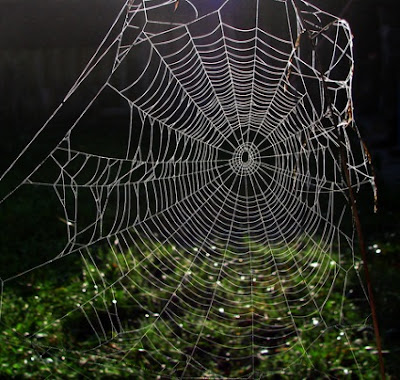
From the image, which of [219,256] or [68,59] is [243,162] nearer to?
[219,256]

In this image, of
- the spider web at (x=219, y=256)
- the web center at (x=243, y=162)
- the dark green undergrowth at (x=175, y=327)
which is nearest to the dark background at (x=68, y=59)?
the spider web at (x=219, y=256)

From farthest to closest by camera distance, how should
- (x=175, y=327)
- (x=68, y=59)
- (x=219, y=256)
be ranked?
(x=68, y=59) < (x=219, y=256) < (x=175, y=327)

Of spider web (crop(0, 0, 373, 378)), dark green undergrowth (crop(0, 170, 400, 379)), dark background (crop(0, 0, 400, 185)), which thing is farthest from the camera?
dark background (crop(0, 0, 400, 185))

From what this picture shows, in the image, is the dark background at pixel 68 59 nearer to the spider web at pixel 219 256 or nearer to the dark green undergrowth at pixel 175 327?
the spider web at pixel 219 256

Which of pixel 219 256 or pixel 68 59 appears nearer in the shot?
pixel 219 256

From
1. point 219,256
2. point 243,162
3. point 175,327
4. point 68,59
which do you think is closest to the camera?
point 175,327

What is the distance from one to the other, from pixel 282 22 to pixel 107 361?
15.1 ft

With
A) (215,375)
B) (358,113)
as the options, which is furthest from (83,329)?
(358,113)

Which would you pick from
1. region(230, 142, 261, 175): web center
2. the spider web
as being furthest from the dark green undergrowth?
region(230, 142, 261, 175): web center

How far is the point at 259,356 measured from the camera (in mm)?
2543

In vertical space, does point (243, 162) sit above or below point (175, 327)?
above

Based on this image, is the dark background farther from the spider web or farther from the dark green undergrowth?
the dark green undergrowth

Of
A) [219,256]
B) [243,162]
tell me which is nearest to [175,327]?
[219,256]

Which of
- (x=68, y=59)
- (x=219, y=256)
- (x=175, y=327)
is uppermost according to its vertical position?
(x=68, y=59)
